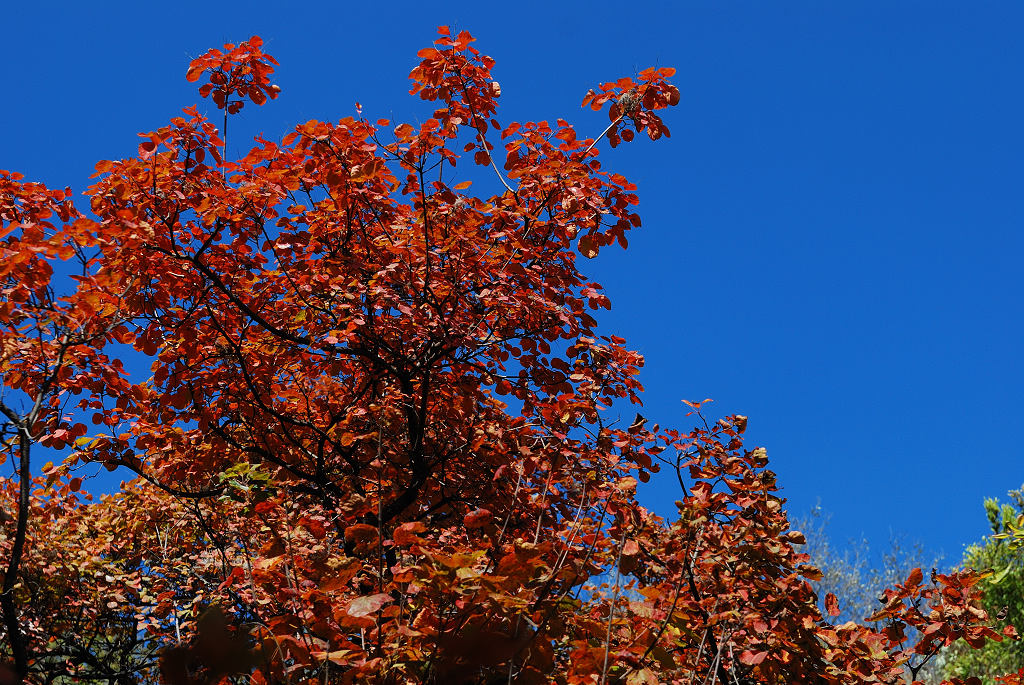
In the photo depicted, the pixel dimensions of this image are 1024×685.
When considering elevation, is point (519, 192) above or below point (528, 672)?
above

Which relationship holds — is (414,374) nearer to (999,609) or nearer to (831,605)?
(831,605)

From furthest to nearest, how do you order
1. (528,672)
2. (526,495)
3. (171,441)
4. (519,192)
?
(171,441) < (519,192) < (526,495) < (528,672)

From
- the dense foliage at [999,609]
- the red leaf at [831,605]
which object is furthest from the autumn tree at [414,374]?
the dense foliage at [999,609]

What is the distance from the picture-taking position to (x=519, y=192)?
5.71 m

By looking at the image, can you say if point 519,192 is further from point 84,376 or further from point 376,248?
point 84,376

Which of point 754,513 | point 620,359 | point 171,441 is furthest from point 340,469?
point 754,513

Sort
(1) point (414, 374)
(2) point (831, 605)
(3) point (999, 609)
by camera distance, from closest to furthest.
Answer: (2) point (831, 605)
(1) point (414, 374)
(3) point (999, 609)

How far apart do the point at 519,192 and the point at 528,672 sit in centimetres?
354

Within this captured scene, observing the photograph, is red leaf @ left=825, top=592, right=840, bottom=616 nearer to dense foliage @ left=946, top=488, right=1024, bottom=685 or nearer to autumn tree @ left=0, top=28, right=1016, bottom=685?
autumn tree @ left=0, top=28, right=1016, bottom=685

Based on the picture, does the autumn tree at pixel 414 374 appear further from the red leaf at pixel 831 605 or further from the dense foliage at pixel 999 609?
the dense foliage at pixel 999 609

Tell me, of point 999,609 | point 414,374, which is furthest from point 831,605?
point 999,609

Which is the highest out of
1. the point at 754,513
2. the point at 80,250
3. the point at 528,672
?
the point at 80,250

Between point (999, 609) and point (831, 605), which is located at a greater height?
point (999, 609)

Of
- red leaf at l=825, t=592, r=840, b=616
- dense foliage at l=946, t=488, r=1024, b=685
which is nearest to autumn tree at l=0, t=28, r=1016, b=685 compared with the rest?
red leaf at l=825, t=592, r=840, b=616
